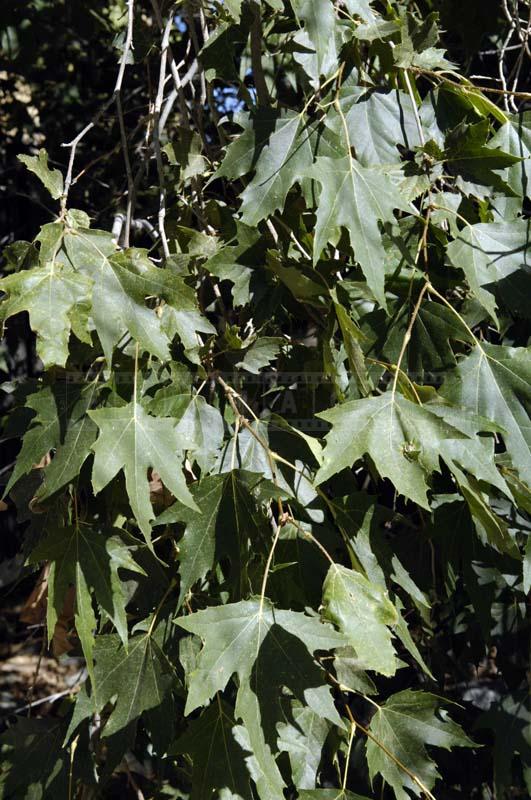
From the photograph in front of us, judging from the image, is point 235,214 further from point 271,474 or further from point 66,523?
point 66,523

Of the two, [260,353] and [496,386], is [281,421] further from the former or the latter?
[496,386]

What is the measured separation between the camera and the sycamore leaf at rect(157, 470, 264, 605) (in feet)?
3.95

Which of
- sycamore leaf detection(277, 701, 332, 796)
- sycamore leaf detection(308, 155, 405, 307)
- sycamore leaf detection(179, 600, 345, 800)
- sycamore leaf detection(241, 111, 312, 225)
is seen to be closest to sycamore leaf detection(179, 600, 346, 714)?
sycamore leaf detection(179, 600, 345, 800)

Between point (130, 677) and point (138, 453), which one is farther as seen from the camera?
point (130, 677)

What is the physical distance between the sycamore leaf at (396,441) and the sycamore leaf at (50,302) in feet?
1.17

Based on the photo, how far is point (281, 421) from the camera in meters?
1.29

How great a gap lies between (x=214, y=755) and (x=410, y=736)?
14.1 inches

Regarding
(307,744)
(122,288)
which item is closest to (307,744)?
(307,744)

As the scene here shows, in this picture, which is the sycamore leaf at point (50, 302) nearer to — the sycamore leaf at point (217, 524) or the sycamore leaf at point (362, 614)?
the sycamore leaf at point (217, 524)

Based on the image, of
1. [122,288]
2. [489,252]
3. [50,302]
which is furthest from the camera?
[489,252]

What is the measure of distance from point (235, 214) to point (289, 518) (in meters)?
0.55

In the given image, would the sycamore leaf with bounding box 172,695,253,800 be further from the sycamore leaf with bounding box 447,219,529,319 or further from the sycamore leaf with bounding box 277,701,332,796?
the sycamore leaf with bounding box 447,219,529,319

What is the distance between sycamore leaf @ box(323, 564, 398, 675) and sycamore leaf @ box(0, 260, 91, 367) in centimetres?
47

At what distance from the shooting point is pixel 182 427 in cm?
128
